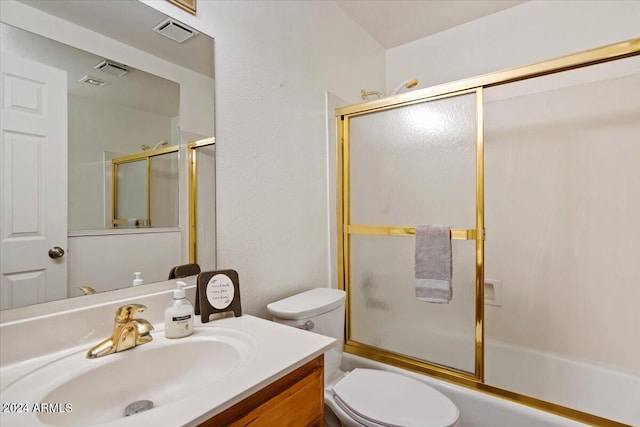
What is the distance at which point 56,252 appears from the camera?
Answer: 83 centimetres

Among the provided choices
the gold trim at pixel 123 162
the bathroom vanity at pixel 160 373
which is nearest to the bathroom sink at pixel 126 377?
the bathroom vanity at pixel 160 373

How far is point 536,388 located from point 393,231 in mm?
1187

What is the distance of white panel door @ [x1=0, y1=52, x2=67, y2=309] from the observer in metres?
0.75

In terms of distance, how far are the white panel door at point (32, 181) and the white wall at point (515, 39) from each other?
2207mm

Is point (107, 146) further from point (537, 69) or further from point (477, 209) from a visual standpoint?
point (537, 69)

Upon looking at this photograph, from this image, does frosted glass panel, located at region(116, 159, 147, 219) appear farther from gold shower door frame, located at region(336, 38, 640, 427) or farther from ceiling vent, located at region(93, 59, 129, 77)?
gold shower door frame, located at region(336, 38, 640, 427)

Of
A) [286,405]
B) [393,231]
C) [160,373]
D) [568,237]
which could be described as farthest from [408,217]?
[160,373]

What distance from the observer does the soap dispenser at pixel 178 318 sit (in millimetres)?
904

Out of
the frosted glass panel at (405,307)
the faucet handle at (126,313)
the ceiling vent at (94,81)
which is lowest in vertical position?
the frosted glass panel at (405,307)

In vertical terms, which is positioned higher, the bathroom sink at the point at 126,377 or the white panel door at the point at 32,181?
the white panel door at the point at 32,181

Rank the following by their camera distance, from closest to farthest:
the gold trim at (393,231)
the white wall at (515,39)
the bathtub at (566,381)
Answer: the gold trim at (393,231) < the bathtub at (566,381) < the white wall at (515,39)

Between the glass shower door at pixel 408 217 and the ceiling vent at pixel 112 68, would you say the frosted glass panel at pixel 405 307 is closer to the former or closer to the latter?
the glass shower door at pixel 408 217

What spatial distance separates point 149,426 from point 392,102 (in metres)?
1.61

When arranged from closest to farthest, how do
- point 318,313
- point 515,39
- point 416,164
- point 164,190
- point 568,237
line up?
point 164,190 < point 318,313 < point 416,164 < point 568,237 < point 515,39
